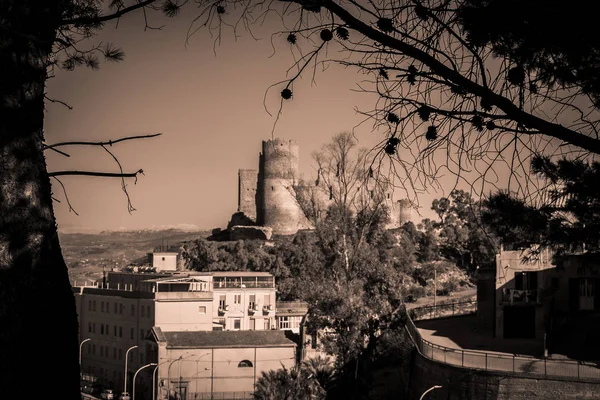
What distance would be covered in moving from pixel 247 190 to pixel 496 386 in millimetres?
66768

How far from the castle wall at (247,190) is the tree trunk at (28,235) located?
84813 mm

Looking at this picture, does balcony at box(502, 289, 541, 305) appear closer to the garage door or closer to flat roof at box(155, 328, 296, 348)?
the garage door

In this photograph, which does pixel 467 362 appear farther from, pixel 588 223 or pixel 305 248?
pixel 305 248

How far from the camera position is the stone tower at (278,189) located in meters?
84.2

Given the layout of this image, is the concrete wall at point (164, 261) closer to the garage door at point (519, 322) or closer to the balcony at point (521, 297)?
the garage door at point (519, 322)

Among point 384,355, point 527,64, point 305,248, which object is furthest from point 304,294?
point 527,64

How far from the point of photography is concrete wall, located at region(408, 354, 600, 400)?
23891 mm

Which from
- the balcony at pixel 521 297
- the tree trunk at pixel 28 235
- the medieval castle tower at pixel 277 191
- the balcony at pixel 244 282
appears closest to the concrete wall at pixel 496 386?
the balcony at pixel 521 297

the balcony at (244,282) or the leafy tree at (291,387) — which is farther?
the balcony at (244,282)

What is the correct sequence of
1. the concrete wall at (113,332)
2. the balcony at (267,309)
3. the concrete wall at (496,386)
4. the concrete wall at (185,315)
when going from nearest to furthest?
the concrete wall at (496,386), the concrete wall at (185,315), the concrete wall at (113,332), the balcony at (267,309)

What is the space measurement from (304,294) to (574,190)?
100 ft

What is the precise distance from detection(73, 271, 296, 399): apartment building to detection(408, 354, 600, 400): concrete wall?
14.6 metres

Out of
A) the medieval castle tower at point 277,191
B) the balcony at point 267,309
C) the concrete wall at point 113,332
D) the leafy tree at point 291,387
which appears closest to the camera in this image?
the leafy tree at point 291,387

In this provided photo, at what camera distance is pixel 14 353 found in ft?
16.4
